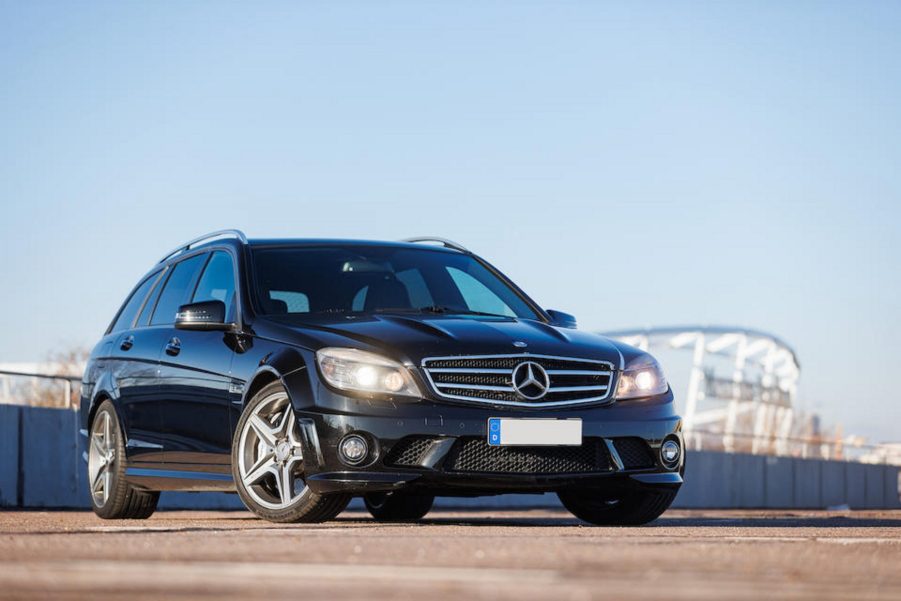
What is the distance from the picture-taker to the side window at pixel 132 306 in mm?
11500

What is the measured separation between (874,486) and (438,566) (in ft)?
132

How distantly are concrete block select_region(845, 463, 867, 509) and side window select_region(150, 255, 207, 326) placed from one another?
32944 mm

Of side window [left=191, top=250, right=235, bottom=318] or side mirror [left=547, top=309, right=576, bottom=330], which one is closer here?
side window [left=191, top=250, right=235, bottom=318]

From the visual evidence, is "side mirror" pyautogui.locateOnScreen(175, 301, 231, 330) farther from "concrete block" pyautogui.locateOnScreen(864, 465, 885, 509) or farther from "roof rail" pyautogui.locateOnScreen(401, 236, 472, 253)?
"concrete block" pyautogui.locateOnScreen(864, 465, 885, 509)

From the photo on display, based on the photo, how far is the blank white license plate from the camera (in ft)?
27.5

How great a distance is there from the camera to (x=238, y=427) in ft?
29.0

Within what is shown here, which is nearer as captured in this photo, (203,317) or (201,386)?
(203,317)

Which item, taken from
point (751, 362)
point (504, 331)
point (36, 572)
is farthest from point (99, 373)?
point (751, 362)

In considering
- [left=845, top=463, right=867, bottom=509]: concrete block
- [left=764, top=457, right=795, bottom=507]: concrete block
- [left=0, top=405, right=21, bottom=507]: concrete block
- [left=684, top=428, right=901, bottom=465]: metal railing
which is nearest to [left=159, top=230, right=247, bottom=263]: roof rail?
[left=0, top=405, right=21, bottom=507]: concrete block

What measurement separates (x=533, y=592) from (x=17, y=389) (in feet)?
52.4

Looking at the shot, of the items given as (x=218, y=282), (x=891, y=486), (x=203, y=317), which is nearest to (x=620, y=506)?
(x=203, y=317)

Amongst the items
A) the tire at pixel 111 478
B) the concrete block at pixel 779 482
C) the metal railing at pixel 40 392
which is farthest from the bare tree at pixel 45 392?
the concrete block at pixel 779 482

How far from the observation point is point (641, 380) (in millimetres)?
9094

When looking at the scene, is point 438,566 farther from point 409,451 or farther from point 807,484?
point 807,484
